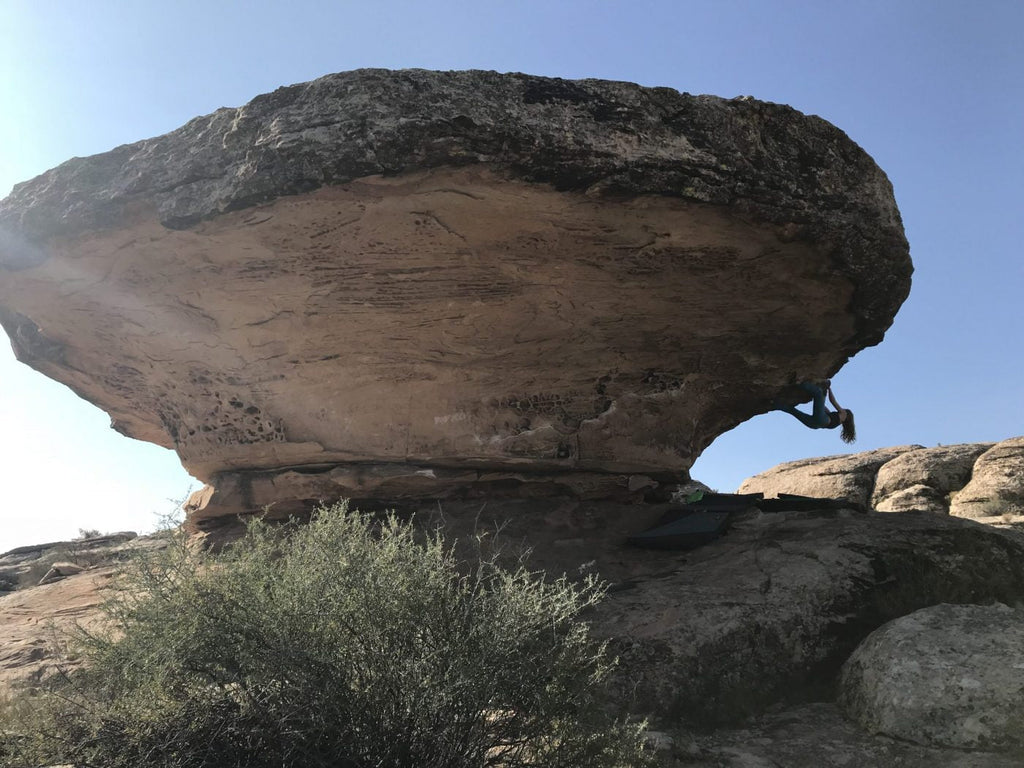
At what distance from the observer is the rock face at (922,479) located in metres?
10.1

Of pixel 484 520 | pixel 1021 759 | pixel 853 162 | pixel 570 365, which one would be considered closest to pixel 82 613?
pixel 484 520

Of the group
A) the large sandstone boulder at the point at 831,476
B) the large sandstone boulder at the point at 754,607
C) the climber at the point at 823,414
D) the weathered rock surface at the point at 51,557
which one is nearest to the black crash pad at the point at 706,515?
the large sandstone boulder at the point at 754,607

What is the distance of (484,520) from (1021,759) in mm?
4364

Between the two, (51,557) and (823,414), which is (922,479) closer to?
(823,414)

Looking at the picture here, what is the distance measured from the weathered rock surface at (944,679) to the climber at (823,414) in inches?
145

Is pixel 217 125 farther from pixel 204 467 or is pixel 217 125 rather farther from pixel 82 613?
pixel 82 613

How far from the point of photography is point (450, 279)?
5973 mm

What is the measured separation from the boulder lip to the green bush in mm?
2599

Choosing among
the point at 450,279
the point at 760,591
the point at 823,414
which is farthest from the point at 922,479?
the point at 450,279

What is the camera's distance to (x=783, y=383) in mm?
7566

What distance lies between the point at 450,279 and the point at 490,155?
52.8 inches

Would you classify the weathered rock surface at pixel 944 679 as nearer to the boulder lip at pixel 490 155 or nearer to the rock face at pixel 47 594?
the boulder lip at pixel 490 155

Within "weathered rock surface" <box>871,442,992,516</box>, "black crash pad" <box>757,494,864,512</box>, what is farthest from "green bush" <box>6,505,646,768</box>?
"weathered rock surface" <box>871,442,992,516</box>

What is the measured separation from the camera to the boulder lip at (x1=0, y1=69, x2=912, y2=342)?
4820 millimetres
